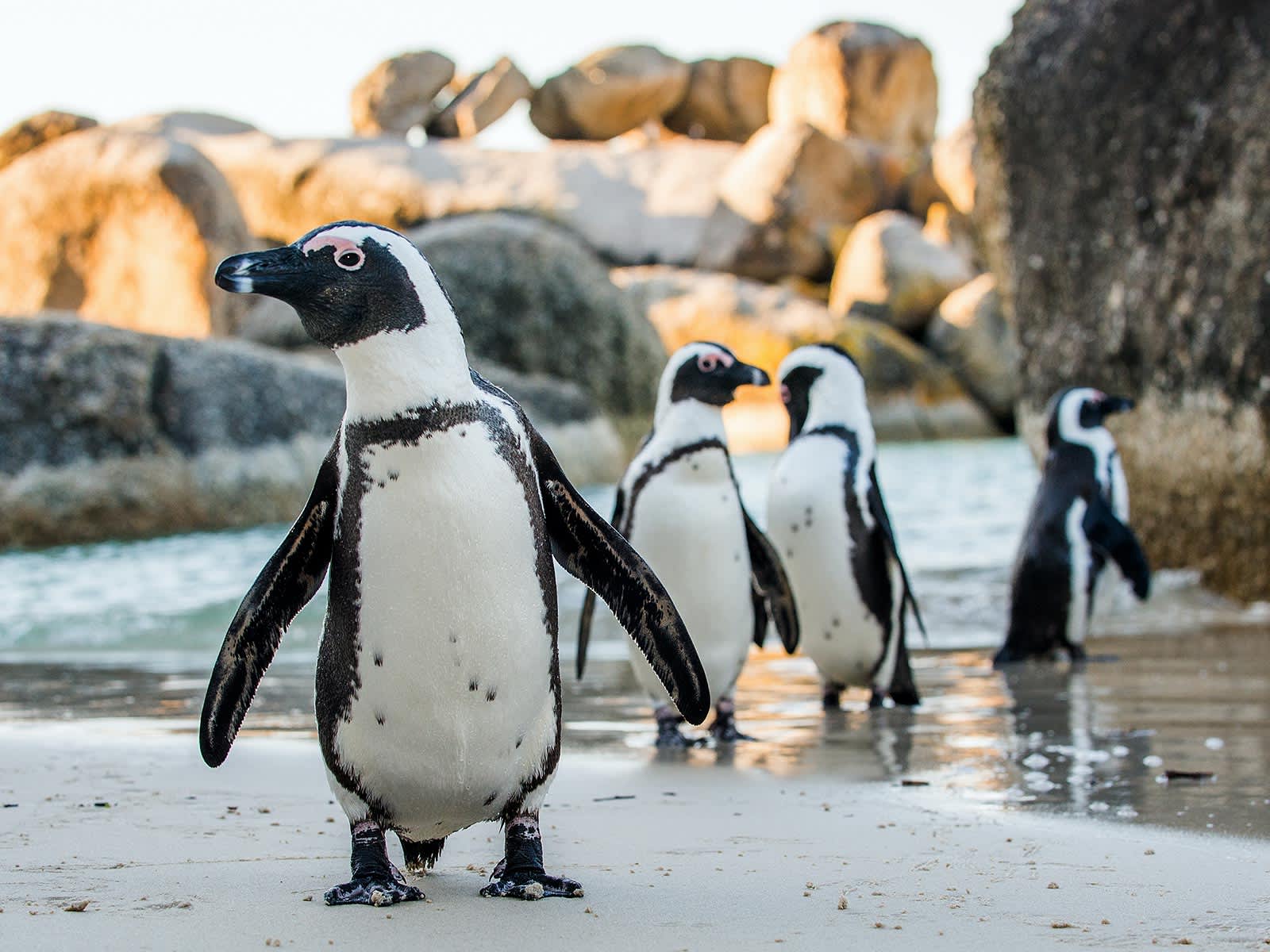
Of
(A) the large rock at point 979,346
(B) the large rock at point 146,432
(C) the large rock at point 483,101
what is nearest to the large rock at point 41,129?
(A) the large rock at point 979,346

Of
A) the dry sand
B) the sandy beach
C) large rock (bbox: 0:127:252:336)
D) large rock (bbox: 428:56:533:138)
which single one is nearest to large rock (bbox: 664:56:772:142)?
large rock (bbox: 428:56:533:138)

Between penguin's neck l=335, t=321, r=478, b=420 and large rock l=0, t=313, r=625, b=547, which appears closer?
penguin's neck l=335, t=321, r=478, b=420

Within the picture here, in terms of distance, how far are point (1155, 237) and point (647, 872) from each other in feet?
18.9

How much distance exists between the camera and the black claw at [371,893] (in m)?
2.14

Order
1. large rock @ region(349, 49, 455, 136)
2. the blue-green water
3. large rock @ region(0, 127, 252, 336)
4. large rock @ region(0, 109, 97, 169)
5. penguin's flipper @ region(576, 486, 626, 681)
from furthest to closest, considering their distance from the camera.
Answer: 1. large rock @ region(349, 49, 455, 136)
2. large rock @ region(0, 109, 97, 169)
3. large rock @ region(0, 127, 252, 336)
4. the blue-green water
5. penguin's flipper @ region(576, 486, 626, 681)

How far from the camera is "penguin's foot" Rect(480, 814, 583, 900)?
2.22 metres

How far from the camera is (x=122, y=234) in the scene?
1784 centimetres

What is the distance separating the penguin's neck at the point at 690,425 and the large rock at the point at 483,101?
141ft

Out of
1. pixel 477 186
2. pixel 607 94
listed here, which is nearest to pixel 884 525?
pixel 477 186

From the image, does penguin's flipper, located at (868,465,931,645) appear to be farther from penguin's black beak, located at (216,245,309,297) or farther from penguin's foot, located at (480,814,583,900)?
penguin's black beak, located at (216,245,309,297)

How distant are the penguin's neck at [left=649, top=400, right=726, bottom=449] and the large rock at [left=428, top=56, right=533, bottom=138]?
43.0 meters

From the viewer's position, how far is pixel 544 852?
260 centimetres

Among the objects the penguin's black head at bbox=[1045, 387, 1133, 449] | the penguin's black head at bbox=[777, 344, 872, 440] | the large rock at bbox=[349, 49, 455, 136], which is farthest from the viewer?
the large rock at bbox=[349, 49, 455, 136]

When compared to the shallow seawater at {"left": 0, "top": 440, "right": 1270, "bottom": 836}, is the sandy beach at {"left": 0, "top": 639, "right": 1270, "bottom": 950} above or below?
above
